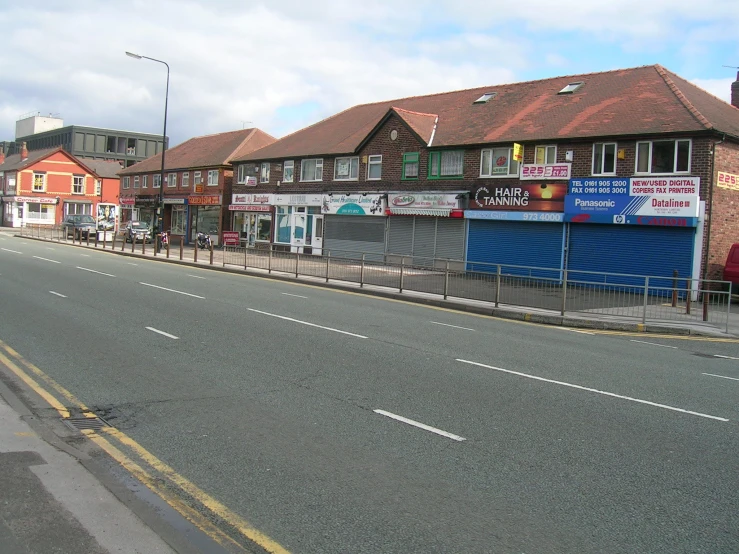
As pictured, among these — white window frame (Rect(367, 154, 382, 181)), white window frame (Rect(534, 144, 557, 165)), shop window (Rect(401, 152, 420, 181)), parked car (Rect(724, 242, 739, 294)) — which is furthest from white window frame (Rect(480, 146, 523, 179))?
parked car (Rect(724, 242, 739, 294))

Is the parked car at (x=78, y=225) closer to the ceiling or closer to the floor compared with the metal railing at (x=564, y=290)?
closer to the ceiling

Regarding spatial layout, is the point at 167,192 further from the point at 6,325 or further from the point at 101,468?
the point at 101,468

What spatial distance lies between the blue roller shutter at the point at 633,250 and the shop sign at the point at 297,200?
1623 cm

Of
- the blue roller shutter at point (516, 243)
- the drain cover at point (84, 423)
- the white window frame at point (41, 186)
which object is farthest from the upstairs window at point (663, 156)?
the white window frame at point (41, 186)

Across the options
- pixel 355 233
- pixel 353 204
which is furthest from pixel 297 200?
pixel 355 233

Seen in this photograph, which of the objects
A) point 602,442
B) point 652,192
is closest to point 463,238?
point 652,192

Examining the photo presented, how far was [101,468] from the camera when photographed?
525 centimetres

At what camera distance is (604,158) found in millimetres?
25109

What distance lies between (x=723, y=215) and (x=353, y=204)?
17949mm

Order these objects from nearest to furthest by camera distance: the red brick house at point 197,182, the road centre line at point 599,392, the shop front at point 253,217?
the road centre line at point 599,392
the shop front at point 253,217
the red brick house at point 197,182

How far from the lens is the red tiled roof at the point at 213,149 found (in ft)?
157

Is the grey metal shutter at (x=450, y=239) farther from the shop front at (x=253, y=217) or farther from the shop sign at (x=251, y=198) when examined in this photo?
the shop sign at (x=251, y=198)

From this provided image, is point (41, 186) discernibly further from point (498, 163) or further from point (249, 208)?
point (498, 163)

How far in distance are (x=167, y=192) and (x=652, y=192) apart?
39.3 meters
